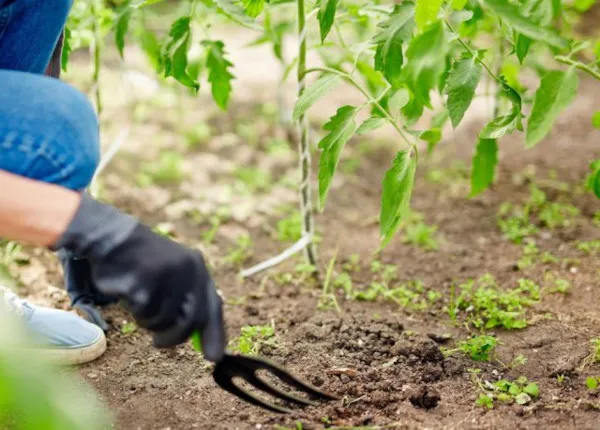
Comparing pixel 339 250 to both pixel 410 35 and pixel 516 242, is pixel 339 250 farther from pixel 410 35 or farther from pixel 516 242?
pixel 410 35

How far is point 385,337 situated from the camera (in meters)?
1.60

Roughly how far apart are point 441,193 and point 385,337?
984 millimetres

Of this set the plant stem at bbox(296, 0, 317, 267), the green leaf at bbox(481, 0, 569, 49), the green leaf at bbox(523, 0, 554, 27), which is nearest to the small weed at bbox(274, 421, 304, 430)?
the plant stem at bbox(296, 0, 317, 267)

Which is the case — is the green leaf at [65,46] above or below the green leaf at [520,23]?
below

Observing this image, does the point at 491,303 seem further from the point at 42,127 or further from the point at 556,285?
the point at 42,127

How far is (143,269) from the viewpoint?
41.9 inches

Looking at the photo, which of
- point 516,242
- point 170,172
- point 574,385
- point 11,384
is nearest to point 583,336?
point 574,385

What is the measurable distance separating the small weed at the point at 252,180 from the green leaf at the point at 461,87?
1248mm

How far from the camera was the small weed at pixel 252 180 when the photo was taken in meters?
2.53

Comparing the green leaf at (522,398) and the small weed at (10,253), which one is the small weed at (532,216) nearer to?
the green leaf at (522,398)

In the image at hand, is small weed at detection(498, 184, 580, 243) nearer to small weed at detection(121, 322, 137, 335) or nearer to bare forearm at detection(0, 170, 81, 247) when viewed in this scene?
small weed at detection(121, 322, 137, 335)

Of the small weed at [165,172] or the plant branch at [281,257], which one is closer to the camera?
the plant branch at [281,257]

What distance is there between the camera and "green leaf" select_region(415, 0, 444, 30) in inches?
47.3

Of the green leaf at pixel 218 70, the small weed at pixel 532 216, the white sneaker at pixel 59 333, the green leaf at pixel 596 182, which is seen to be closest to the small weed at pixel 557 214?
the small weed at pixel 532 216
